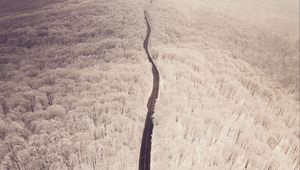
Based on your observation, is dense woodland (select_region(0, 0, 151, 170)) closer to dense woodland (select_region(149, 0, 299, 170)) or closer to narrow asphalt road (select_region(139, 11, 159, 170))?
narrow asphalt road (select_region(139, 11, 159, 170))

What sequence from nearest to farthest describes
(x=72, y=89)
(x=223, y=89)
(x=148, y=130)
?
(x=148, y=130) < (x=72, y=89) < (x=223, y=89)

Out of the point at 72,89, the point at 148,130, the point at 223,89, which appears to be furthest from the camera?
the point at 223,89

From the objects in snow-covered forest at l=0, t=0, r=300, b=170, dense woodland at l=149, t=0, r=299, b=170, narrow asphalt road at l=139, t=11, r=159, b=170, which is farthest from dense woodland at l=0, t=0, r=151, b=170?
dense woodland at l=149, t=0, r=299, b=170

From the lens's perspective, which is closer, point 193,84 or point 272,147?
point 272,147

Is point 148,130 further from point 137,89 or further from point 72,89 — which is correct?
point 72,89

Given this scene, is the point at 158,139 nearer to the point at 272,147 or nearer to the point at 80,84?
the point at 80,84

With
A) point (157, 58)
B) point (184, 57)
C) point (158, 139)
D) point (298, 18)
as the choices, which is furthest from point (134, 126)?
point (298, 18)

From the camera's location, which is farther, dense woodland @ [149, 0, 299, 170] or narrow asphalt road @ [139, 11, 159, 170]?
dense woodland @ [149, 0, 299, 170]

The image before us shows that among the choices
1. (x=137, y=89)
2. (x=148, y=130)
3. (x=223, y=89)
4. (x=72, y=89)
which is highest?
(x=137, y=89)

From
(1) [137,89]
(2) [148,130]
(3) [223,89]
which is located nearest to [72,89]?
(1) [137,89]
